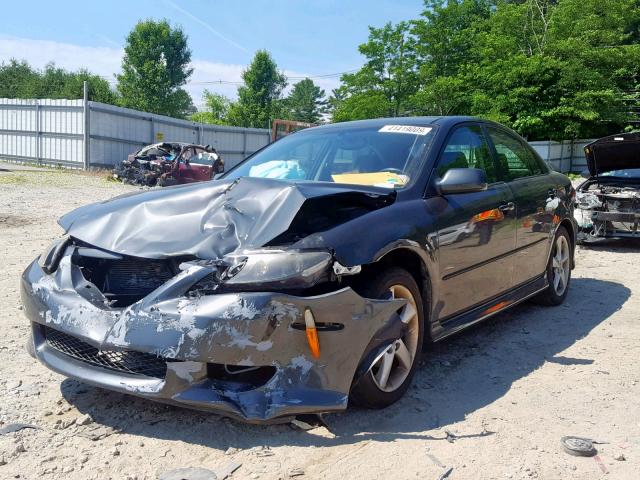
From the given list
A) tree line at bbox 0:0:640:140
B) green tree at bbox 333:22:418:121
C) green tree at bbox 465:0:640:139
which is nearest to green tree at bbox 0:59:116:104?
tree line at bbox 0:0:640:140

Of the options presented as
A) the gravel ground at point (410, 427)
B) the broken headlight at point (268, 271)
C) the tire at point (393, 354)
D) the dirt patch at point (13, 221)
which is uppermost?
the broken headlight at point (268, 271)

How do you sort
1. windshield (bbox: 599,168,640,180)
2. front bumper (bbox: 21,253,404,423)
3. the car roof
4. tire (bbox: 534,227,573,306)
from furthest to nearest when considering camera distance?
windshield (bbox: 599,168,640,180), tire (bbox: 534,227,573,306), the car roof, front bumper (bbox: 21,253,404,423)

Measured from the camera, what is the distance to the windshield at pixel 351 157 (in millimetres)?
3705

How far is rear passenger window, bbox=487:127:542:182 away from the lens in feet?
15.1

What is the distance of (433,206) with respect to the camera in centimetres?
355

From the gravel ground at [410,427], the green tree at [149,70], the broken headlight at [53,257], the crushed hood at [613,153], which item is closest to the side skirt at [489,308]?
the gravel ground at [410,427]

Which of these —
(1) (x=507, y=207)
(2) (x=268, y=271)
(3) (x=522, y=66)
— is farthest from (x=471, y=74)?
(2) (x=268, y=271)

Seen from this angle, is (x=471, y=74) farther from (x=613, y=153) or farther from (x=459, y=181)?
(x=459, y=181)

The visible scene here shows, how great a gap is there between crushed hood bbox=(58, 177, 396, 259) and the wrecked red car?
14.4 m

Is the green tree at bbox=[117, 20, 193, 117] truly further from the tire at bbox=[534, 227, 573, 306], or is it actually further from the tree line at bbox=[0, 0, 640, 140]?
the tire at bbox=[534, 227, 573, 306]

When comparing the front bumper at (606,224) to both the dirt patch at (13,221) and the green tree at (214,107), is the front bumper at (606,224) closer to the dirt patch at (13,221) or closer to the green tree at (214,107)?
the dirt patch at (13,221)

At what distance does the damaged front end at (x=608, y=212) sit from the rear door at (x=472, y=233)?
500 centimetres

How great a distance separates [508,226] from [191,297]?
2.61 metres

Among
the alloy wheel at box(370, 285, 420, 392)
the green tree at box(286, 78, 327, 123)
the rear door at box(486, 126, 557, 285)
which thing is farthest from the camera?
the green tree at box(286, 78, 327, 123)
